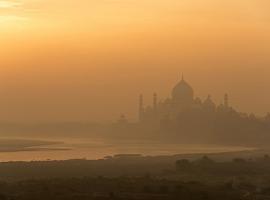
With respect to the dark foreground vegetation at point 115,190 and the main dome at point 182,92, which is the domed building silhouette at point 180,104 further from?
the dark foreground vegetation at point 115,190

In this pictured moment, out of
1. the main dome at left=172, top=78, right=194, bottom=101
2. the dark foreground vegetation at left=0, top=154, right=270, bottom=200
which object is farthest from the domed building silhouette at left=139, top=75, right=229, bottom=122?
the dark foreground vegetation at left=0, top=154, right=270, bottom=200

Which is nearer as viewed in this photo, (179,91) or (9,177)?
(9,177)

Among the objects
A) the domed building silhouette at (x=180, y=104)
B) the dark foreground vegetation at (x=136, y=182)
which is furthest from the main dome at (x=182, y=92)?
the dark foreground vegetation at (x=136, y=182)

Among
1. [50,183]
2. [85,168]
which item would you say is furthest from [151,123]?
[50,183]

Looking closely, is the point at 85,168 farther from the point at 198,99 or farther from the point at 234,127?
the point at 198,99

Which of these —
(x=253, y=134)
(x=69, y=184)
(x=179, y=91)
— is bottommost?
(x=69, y=184)

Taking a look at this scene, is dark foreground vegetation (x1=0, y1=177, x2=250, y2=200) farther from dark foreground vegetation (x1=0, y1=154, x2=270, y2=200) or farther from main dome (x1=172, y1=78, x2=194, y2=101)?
main dome (x1=172, y1=78, x2=194, y2=101)

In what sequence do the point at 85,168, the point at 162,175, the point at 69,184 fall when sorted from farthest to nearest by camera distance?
the point at 85,168 → the point at 162,175 → the point at 69,184
